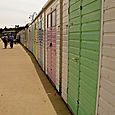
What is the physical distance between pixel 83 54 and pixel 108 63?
4.56 ft

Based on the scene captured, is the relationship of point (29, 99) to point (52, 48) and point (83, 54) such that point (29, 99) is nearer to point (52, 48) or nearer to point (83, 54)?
point (52, 48)

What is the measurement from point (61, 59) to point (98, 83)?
147 inches

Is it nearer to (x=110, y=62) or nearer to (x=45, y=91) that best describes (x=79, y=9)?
(x=110, y=62)

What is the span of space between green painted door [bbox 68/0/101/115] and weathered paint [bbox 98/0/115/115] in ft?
0.88

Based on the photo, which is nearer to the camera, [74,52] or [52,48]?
[74,52]

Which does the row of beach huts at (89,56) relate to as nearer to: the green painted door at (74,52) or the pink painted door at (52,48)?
the green painted door at (74,52)

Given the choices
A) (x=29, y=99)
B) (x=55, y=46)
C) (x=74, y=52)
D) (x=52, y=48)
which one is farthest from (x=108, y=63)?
(x=52, y=48)

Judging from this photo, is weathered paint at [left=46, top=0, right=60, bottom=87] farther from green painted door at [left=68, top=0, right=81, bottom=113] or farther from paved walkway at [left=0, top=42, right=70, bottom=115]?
green painted door at [left=68, top=0, right=81, bottom=113]

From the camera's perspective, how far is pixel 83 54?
4.80 metres

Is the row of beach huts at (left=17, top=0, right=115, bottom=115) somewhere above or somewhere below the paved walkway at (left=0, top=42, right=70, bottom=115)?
above

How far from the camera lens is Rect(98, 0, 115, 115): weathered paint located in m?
3.29

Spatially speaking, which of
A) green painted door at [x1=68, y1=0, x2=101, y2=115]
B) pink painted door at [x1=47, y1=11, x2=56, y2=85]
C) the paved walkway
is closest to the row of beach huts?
green painted door at [x1=68, y1=0, x2=101, y2=115]

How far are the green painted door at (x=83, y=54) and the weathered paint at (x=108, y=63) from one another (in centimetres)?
27

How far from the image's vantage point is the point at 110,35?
3342 mm
